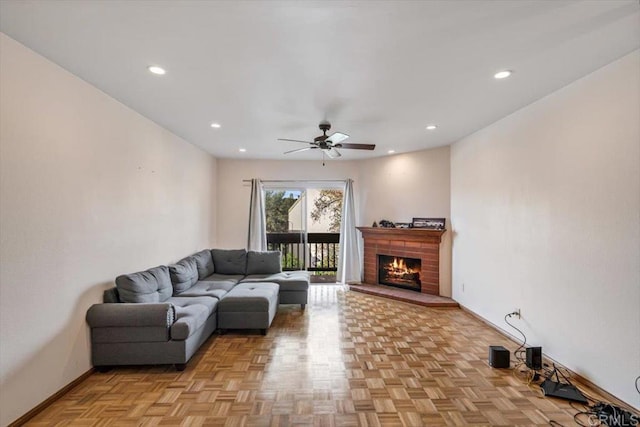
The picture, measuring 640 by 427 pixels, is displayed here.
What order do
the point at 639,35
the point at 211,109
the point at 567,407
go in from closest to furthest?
1. the point at 639,35
2. the point at 567,407
3. the point at 211,109

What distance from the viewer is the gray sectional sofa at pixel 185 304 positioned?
272cm

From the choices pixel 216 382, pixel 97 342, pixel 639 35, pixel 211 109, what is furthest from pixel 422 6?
pixel 97 342

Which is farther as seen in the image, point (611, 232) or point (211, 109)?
point (211, 109)

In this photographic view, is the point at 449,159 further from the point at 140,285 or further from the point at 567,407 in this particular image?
the point at 140,285

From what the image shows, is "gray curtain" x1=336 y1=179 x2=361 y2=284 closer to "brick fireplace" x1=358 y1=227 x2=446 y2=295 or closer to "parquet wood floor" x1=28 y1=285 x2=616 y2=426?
"brick fireplace" x1=358 y1=227 x2=446 y2=295

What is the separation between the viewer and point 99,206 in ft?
9.34

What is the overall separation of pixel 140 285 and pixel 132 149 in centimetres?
149

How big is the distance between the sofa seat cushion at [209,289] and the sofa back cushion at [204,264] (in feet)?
1.11

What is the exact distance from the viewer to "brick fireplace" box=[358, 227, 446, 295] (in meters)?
5.18

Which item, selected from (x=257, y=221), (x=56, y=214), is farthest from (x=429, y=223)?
(x=56, y=214)

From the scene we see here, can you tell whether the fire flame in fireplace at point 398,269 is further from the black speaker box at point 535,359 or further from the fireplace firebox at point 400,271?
the black speaker box at point 535,359

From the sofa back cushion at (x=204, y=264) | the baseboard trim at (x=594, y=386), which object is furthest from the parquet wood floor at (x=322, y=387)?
the sofa back cushion at (x=204, y=264)

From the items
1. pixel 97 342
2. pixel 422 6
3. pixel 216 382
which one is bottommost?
pixel 216 382

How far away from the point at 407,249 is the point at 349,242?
3.88ft
